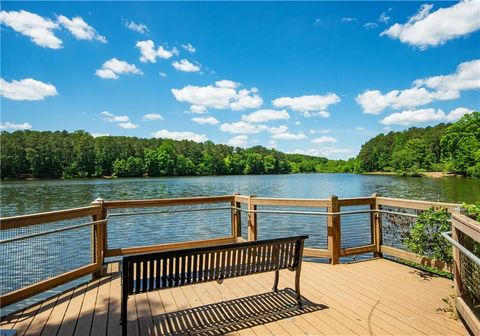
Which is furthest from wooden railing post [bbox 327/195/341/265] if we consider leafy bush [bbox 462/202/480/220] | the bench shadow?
leafy bush [bbox 462/202/480/220]

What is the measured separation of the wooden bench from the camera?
2725 millimetres

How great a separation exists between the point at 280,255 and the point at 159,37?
826 inches

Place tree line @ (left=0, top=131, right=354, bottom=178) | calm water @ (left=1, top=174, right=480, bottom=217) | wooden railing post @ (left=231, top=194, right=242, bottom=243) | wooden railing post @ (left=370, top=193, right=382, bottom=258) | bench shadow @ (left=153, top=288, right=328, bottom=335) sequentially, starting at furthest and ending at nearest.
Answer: tree line @ (left=0, top=131, right=354, bottom=178) < calm water @ (left=1, top=174, right=480, bottom=217) < wooden railing post @ (left=231, top=194, right=242, bottom=243) < wooden railing post @ (left=370, top=193, right=382, bottom=258) < bench shadow @ (left=153, top=288, right=328, bottom=335)

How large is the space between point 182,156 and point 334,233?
95.9 meters

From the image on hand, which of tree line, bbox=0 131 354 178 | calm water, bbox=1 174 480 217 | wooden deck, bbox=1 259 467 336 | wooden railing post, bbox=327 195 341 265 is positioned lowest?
calm water, bbox=1 174 480 217

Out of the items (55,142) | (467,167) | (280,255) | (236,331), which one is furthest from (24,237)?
(55,142)

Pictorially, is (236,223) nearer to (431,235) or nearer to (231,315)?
(231,315)

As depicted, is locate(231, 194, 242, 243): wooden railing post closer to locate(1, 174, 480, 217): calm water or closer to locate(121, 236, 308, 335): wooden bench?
locate(121, 236, 308, 335): wooden bench

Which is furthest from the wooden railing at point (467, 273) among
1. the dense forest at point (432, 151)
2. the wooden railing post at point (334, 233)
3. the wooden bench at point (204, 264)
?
the dense forest at point (432, 151)

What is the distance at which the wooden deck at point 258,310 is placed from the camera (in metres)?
3.05

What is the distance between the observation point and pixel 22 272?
4.13 m

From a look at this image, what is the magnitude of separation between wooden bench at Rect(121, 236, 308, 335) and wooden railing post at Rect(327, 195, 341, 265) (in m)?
2.05

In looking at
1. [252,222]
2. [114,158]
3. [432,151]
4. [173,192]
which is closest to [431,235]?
[252,222]

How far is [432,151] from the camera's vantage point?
8381 cm
